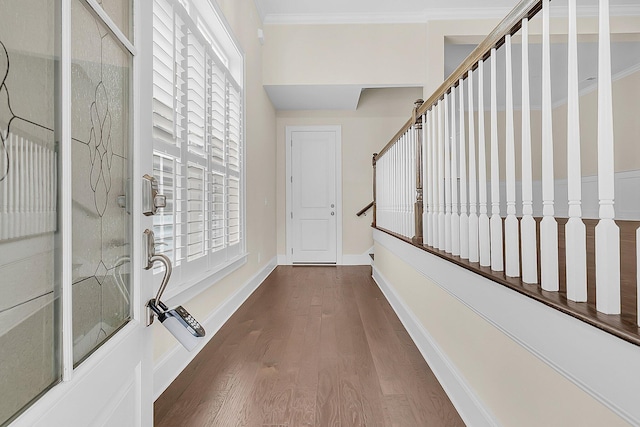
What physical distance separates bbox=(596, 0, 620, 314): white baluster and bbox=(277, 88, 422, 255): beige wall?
513 cm

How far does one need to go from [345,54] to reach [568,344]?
435 cm

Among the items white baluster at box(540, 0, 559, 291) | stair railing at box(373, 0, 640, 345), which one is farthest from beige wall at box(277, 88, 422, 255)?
white baluster at box(540, 0, 559, 291)

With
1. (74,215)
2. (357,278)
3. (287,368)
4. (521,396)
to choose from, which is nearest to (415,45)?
(357,278)

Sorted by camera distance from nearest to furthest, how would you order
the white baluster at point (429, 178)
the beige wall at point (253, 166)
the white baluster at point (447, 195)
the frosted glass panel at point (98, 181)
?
the frosted glass panel at point (98, 181)
the white baluster at point (447, 195)
the white baluster at point (429, 178)
the beige wall at point (253, 166)

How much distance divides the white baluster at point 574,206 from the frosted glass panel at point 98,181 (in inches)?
39.4

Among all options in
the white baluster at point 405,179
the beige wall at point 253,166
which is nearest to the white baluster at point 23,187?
the beige wall at point 253,166

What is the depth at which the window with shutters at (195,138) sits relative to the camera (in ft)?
6.11

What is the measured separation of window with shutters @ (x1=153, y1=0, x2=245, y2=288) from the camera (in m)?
1.86

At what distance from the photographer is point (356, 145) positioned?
5.89 m

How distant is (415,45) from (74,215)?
470cm

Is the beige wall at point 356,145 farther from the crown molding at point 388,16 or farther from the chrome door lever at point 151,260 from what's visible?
the chrome door lever at point 151,260

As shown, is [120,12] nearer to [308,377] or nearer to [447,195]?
[447,195]

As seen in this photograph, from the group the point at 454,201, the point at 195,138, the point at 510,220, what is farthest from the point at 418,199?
the point at 195,138

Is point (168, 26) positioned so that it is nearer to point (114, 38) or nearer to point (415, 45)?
point (114, 38)
